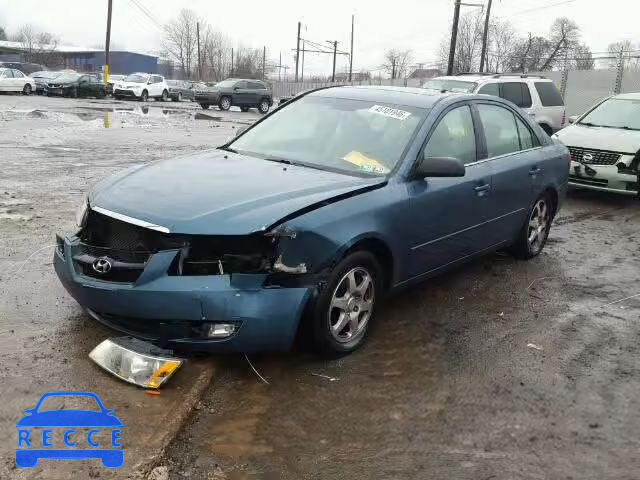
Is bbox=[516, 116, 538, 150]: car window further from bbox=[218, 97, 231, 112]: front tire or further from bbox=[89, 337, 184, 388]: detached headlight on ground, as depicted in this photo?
bbox=[218, 97, 231, 112]: front tire

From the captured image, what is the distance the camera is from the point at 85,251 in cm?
355

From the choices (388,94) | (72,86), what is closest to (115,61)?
(72,86)

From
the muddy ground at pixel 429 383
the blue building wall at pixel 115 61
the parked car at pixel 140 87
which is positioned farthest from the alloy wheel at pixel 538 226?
the blue building wall at pixel 115 61

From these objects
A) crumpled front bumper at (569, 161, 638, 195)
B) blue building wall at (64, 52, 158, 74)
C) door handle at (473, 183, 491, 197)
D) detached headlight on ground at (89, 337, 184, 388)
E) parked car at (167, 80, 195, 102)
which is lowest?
detached headlight on ground at (89, 337, 184, 388)

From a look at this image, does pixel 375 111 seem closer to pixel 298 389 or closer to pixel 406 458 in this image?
pixel 298 389

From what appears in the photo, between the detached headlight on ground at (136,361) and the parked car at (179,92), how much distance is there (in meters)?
38.1

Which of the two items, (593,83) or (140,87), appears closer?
(593,83)

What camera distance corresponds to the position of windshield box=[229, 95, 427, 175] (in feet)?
14.1

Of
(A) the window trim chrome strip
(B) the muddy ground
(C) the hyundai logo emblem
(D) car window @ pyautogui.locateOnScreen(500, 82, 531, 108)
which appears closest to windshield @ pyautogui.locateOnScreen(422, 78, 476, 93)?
(D) car window @ pyautogui.locateOnScreen(500, 82, 531, 108)

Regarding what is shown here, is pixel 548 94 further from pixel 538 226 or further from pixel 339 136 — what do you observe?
pixel 339 136

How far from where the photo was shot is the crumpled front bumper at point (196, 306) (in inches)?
126

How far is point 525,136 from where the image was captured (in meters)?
5.80

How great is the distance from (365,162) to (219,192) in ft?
3.77

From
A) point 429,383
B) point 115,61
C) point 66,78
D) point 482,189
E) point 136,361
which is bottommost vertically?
point 429,383
